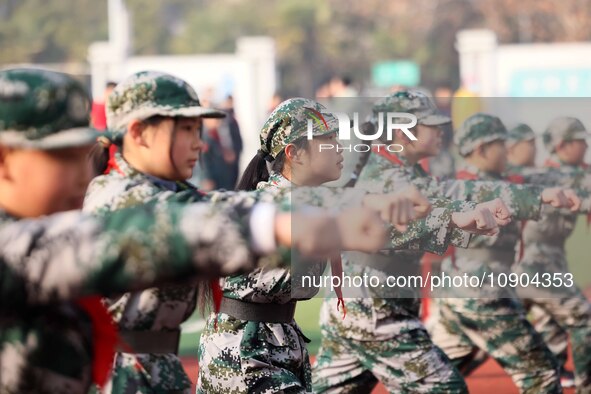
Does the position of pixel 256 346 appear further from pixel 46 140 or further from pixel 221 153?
pixel 221 153

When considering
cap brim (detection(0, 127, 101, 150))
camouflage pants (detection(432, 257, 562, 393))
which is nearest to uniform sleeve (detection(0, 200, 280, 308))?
cap brim (detection(0, 127, 101, 150))

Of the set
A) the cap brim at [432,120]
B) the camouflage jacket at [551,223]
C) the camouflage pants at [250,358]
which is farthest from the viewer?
the camouflage jacket at [551,223]

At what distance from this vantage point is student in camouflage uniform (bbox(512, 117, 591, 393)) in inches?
342

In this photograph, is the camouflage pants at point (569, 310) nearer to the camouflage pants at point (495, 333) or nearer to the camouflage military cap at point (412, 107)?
the camouflage pants at point (495, 333)

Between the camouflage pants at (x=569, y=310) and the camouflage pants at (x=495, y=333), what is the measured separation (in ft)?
2.16

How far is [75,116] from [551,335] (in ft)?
21.3

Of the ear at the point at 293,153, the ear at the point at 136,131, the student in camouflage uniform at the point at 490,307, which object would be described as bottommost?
the student in camouflage uniform at the point at 490,307

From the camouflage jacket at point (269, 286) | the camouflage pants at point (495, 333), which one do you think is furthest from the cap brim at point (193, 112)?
the camouflage pants at point (495, 333)

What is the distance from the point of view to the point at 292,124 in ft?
18.8

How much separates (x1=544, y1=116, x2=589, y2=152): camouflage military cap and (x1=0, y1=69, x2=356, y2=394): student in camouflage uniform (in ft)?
20.2

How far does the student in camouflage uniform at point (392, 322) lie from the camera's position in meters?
6.58

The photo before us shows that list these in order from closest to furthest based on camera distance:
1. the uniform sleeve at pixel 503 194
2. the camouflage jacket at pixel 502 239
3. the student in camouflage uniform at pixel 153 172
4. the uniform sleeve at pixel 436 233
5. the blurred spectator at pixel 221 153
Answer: the student in camouflage uniform at pixel 153 172, the uniform sleeve at pixel 436 233, the uniform sleeve at pixel 503 194, the camouflage jacket at pixel 502 239, the blurred spectator at pixel 221 153

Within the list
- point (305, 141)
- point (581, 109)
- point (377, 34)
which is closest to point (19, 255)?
point (305, 141)

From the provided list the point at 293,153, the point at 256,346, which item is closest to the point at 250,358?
the point at 256,346
